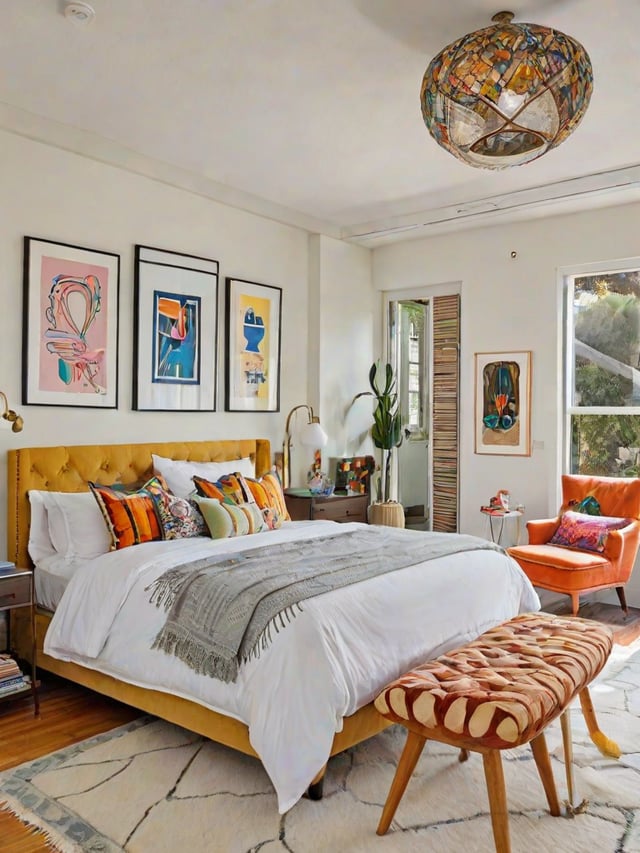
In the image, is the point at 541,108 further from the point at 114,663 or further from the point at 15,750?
the point at 15,750

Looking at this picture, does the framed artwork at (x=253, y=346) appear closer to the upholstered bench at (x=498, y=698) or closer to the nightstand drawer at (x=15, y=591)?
the nightstand drawer at (x=15, y=591)

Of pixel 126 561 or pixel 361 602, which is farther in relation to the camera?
pixel 126 561

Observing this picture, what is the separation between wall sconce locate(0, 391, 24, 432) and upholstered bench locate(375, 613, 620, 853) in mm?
2117

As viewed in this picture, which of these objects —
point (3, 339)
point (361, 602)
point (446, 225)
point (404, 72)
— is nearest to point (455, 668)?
point (361, 602)

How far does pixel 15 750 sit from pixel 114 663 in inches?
18.7

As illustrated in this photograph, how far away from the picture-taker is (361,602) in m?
2.68

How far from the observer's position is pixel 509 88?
2.56m

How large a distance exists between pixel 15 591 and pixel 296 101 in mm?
2629

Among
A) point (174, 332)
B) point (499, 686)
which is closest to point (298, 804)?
point (499, 686)

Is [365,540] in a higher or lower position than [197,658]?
higher

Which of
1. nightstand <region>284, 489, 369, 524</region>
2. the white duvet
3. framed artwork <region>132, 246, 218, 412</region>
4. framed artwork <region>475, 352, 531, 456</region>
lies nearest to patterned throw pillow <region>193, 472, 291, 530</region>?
the white duvet

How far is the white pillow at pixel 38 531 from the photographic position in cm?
363

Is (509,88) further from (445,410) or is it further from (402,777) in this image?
(445,410)

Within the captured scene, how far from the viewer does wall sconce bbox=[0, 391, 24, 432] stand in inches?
132
